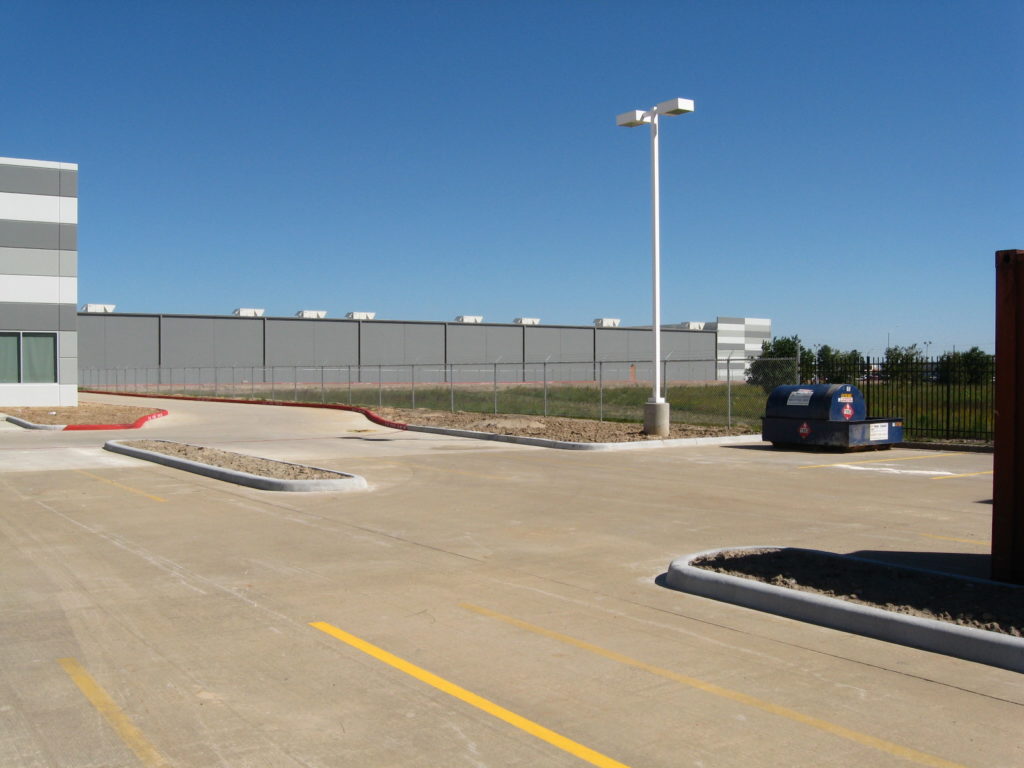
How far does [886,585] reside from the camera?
7203 millimetres

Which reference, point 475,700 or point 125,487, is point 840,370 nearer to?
point 125,487

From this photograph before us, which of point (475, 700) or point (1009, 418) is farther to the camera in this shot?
point (1009, 418)

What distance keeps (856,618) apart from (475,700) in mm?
2863

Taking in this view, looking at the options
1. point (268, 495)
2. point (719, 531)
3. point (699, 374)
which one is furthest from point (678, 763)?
point (699, 374)

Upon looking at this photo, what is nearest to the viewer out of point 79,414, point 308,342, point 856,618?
point 856,618

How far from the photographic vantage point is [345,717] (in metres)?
4.82

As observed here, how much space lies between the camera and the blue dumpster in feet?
63.5

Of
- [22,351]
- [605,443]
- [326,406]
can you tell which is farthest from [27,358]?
[605,443]

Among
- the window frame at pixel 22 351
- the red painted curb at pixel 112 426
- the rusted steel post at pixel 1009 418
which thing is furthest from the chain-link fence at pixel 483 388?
the rusted steel post at pixel 1009 418

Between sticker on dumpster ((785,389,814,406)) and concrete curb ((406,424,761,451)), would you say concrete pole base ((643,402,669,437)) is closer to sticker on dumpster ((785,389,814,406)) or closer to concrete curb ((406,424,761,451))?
concrete curb ((406,424,761,451))

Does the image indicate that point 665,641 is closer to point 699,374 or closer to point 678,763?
point 678,763

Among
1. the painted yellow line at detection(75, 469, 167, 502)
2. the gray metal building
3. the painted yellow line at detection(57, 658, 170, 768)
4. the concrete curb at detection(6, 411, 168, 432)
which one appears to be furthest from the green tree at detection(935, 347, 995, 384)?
the gray metal building

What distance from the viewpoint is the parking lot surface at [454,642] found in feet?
14.9

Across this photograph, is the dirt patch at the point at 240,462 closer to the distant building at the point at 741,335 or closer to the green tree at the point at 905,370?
the green tree at the point at 905,370
